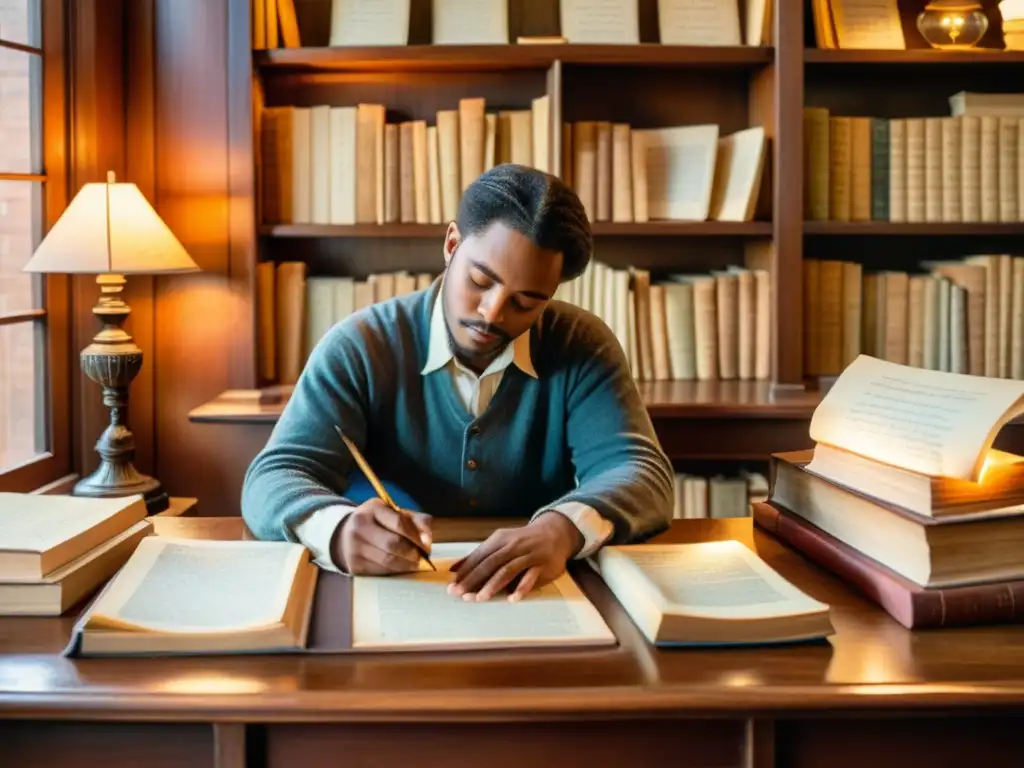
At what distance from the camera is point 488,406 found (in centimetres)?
181

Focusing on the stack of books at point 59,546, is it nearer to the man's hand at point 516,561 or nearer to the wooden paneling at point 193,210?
the man's hand at point 516,561

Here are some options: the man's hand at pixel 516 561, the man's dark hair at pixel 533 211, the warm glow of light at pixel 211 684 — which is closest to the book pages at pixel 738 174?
the man's dark hair at pixel 533 211

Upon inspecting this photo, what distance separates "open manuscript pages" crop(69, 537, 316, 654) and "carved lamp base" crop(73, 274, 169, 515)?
133 cm

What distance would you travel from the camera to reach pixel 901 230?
2908mm

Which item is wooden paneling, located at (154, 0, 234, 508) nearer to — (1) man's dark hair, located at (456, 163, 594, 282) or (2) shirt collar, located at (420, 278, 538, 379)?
(2) shirt collar, located at (420, 278, 538, 379)

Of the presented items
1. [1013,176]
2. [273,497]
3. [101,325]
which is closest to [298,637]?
[273,497]

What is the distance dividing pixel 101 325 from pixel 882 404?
6.77 feet

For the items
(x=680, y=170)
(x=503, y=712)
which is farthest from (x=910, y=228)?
(x=503, y=712)

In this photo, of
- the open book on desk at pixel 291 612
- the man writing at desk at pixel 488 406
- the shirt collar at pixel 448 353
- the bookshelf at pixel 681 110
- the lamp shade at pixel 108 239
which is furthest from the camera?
the bookshelf at pixel 681 110

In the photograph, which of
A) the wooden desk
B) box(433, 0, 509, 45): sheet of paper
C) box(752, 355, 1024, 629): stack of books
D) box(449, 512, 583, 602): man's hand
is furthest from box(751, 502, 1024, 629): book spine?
box(433, 0, 509, 45): sheet of paper

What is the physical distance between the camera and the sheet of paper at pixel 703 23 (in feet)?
9.52

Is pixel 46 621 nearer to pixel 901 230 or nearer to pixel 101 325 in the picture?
pixel 101 325

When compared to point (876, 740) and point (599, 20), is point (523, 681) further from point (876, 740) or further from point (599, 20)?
point (599, 20)

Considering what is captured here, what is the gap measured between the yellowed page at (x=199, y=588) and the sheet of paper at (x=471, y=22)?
1.80 metres
